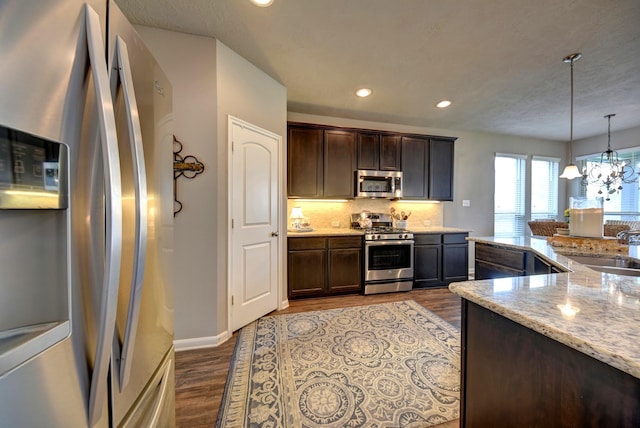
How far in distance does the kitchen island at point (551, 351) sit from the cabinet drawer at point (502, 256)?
1070mm

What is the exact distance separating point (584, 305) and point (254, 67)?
3.05 m

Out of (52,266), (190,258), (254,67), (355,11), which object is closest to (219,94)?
(254,67)

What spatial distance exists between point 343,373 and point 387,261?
206 centimetres

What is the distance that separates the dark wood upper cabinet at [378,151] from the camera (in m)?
3.88

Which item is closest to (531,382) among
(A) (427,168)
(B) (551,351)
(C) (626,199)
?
(B) (551,351)

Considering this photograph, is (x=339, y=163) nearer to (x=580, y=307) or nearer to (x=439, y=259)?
(x=439, y=259)

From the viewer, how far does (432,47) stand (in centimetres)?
230

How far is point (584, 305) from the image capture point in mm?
826

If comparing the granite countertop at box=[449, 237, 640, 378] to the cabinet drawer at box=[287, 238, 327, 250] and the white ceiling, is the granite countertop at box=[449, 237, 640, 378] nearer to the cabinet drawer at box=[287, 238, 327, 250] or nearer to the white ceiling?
the white ceiling

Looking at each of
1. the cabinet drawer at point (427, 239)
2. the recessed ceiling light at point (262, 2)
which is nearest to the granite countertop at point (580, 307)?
the recessed ceiling light at point (262, 2)

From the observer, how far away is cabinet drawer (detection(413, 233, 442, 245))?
3.84 metres

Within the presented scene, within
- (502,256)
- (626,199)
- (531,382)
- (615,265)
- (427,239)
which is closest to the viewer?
(531,382)

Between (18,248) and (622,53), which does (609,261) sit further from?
(18,248)

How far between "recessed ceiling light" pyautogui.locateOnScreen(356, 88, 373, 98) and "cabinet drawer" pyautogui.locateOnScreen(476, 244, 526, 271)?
2299mm
